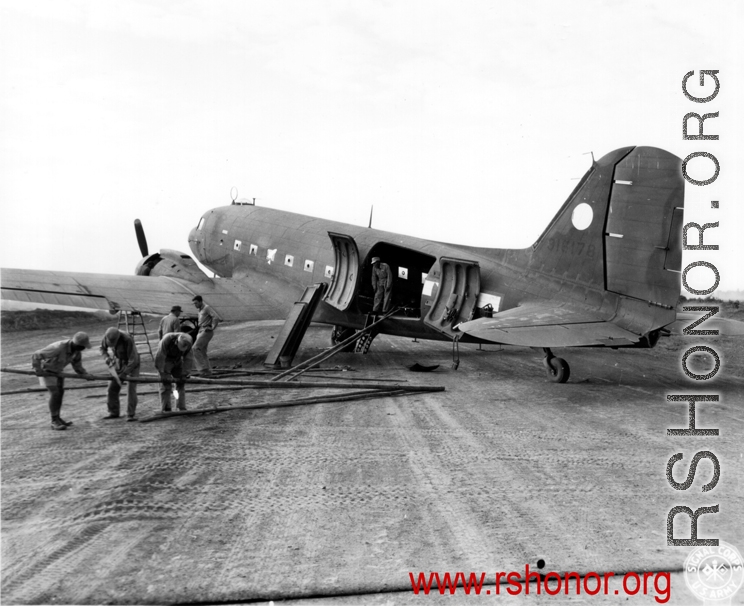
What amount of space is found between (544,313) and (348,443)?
5981mm

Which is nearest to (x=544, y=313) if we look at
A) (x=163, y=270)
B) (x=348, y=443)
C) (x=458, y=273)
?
(x=458, y=273)

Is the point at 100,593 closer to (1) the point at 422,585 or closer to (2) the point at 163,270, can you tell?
(1) the point at 422,585

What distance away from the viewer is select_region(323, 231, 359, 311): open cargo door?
1755cm

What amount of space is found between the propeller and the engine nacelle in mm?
2485

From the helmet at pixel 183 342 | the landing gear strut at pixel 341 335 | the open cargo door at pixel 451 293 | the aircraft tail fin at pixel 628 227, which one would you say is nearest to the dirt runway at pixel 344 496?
the helmet at pixel 183 342

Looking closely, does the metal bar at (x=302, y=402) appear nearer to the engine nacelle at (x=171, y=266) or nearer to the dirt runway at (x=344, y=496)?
the dirt runway at (x=344, y=496)

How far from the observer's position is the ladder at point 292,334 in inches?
641

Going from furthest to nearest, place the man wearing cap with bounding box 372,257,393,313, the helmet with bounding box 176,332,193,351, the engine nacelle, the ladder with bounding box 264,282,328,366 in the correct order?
the engine nacelle < the man wearing cap with bounding box 372,257,393,313 < the ladder with bounding box 264,282,328,366 < the helmet with bounding box 176,332,193,351

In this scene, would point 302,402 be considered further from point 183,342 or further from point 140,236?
point 140,236

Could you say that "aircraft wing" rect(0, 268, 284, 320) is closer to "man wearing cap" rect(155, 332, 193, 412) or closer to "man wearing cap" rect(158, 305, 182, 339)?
"man wearing cap" rect(158, 305, 182, 339)

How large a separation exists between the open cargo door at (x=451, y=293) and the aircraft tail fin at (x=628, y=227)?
2.17m

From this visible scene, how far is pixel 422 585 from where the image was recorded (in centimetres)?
471

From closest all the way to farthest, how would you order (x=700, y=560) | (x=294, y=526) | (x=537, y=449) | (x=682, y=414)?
(x=700, y=560) < (x=294, y=526) < (x=537, y=449) < (x=682, y=414)

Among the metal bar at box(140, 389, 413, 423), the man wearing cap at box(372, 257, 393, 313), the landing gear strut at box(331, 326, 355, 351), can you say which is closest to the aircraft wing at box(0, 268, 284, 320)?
the landing gear strut at box(331, 326, 355, 351)
